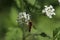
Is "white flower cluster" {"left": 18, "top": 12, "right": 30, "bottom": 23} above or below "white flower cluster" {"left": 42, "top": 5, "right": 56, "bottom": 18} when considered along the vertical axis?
below

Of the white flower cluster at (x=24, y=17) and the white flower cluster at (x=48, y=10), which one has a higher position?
the white flower cluster at (x=48, y=10)

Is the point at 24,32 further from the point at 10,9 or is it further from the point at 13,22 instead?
the point at 10,9

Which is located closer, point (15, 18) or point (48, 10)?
point (48, 10)

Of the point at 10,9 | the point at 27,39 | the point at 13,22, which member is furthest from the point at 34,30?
the point at 10,9

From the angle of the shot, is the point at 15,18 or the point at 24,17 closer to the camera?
the point at 24,17

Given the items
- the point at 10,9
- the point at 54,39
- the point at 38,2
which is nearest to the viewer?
the point at 54,39

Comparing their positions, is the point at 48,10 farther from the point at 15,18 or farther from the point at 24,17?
the point at 15,18

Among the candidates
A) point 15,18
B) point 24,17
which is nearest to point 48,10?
point 24,17

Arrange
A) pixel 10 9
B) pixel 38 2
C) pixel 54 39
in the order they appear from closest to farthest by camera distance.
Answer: pixel 54 39
pixel 38 2
pixel 10 9
